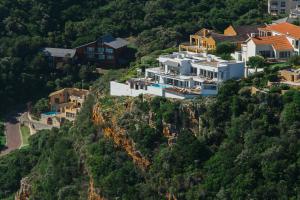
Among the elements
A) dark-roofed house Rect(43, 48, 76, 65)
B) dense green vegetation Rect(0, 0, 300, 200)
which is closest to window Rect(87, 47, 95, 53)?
dark-roofed house Rect(43, 48, 76, 65)

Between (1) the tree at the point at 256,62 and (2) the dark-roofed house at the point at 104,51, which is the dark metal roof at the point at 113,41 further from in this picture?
(1) the tree at the point at 256,62

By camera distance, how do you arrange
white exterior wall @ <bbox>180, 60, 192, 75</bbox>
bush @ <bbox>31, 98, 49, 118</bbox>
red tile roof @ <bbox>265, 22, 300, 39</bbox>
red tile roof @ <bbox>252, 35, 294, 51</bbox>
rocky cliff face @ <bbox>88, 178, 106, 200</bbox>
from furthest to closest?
bush @ <bbox>31, 98, 49, 118</bbox>, red tile roof @ <bbox>265, 22, 300, 39</bbox>, red tile roof @ <bbox>252, 35, 294, 51</bbox>, white exterior wall @ <bbox>180, 60, 192, 75</bbox>, rocky cliff face @ <bbox>88, 178, 106, 200</bbox>

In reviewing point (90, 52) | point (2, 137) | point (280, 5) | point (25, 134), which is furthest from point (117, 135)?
point (280, 5)

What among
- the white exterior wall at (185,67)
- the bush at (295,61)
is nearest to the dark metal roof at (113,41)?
the white exterior wall at (185,67)

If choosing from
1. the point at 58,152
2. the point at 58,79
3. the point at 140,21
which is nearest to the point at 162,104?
the point at 58,152

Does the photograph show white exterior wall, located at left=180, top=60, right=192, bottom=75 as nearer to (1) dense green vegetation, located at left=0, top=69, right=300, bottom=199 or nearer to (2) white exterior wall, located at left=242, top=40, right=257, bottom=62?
(2) white exterior wall, located at left=242, top=40, right=257, bottom=62

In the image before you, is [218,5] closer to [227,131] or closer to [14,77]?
[14,77]
